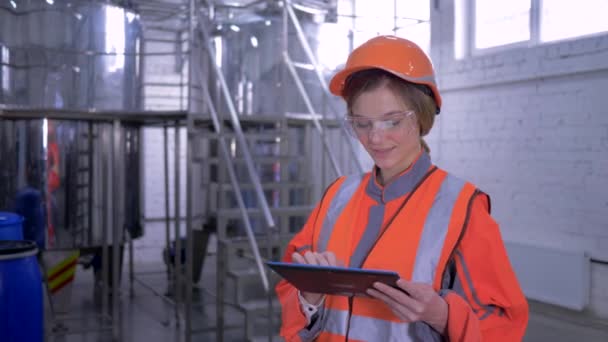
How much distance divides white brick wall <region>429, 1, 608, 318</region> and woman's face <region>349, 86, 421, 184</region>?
4.09 m

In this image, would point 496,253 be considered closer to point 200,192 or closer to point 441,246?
point 441,246

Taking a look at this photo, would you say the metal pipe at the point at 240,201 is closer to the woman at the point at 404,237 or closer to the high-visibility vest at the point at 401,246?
the woman at the point at 404,237

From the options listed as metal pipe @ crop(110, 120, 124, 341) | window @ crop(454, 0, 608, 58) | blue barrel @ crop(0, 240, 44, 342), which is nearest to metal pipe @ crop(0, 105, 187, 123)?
metal pipe @ crop(110, 120, 124, 341)

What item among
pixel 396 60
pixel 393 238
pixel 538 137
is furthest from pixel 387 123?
pixel 538 137

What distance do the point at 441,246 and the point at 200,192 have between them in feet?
15.6

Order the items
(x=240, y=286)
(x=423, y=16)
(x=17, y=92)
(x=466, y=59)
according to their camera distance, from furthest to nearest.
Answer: (x=423, y=16) < (x=466, y=59) < (x=17, y=92) < (x=240, y=286)

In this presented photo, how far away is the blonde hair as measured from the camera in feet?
4.07

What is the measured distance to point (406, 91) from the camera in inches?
48.8

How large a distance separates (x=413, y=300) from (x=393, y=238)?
19 centimetres

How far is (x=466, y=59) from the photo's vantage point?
19.8ft

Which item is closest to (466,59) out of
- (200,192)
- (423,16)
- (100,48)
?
(423,16)

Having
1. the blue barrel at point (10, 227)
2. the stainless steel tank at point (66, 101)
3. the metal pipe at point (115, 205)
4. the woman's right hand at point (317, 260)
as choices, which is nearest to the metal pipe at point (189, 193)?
the stainless steel tank at point (66, 101)

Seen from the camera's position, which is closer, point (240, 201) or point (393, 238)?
point (393, 238)

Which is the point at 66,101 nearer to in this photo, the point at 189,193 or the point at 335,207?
the point at 189,193
